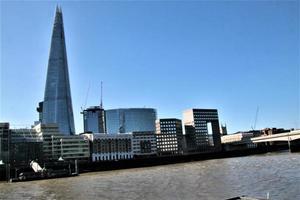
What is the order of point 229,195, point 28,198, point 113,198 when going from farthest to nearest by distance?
1. point 28,198
2. point 113,198
3. point 229,195

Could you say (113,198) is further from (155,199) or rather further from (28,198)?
(28,198)

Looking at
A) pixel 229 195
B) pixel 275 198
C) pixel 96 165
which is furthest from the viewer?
pixel 96 165

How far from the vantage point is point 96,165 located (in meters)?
173

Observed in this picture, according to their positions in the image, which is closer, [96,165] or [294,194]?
[294,194]

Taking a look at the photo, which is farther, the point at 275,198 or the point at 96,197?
the point at 96,197

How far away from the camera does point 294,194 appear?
144 ft

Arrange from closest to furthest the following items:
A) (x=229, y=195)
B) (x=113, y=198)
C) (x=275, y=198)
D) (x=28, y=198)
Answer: (x=275, y=198), (x=229, y=195), (x=113, y=198), (x=28, y=198)

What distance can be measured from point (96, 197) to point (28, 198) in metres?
13.2

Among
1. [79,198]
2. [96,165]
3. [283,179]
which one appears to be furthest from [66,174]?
[283,179]

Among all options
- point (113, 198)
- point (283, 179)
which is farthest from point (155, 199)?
point (283, 179)

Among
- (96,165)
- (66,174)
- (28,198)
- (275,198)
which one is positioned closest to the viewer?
(275,198)

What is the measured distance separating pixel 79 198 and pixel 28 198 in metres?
10.7

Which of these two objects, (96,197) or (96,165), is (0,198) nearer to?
(96,197)

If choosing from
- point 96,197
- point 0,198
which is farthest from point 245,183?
point 0,198
